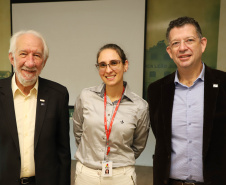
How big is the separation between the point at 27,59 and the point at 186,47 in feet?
3.70

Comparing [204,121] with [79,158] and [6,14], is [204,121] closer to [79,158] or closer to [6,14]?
[79,158]

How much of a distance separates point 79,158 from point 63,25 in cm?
315

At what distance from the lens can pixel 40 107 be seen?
1584 millimetres

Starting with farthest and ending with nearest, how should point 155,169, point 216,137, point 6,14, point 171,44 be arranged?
point 6,14, point 155,169, point 171,44, point 216,137

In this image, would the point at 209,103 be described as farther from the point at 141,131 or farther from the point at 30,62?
the point at 30,62

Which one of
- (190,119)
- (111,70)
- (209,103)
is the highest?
(111,70)

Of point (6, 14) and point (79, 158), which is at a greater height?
point (6, 14)

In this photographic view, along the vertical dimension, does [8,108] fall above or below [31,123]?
above

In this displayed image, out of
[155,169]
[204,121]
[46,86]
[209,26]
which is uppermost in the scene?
[209,26]

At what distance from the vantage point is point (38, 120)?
1555 millimetres

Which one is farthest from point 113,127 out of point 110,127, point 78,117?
point 78,117

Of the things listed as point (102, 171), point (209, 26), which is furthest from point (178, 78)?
point (209, 26)

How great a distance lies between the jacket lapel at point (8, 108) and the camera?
1474 mm

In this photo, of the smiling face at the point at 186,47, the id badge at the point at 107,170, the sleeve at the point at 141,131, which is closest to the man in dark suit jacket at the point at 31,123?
the id badge at the point at 107,170
